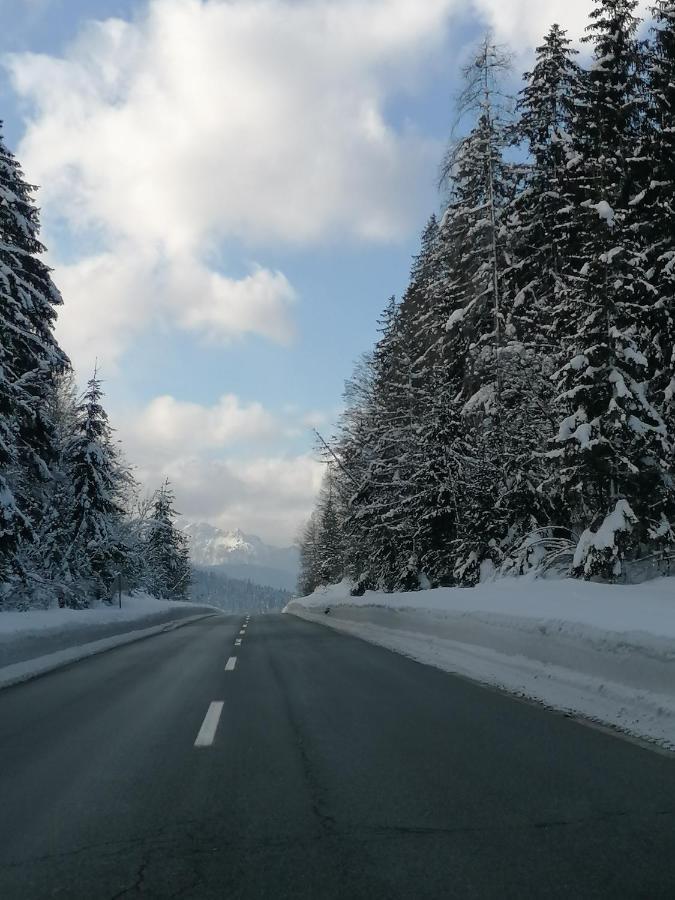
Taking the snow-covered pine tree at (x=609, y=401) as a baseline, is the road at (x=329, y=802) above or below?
below

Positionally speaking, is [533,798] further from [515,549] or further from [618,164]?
[618,164]

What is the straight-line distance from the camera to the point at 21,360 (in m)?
20.4

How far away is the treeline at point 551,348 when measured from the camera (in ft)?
46.4

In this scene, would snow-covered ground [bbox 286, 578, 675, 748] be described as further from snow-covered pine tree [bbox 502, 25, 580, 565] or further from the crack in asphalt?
snow-covered pine tree [bbox 502, 25, 580, 565]

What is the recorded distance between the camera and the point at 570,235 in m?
18.1

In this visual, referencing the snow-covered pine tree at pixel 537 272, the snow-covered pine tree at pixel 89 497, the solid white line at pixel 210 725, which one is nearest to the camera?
the solid white line at pixel 210 725

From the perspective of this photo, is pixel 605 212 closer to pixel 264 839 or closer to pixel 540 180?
pixel 540 180

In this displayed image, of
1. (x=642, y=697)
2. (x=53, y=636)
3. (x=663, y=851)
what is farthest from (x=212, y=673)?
(x=663, y=851)

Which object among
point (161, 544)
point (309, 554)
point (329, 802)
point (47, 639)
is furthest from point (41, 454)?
point (309, 554)

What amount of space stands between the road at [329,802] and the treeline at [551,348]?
813cm

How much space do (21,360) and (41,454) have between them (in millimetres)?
3199

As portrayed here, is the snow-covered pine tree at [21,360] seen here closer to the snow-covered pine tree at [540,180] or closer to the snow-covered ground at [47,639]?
the snow-covered ground at [47,639]

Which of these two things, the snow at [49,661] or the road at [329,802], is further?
the snow at [49,661]

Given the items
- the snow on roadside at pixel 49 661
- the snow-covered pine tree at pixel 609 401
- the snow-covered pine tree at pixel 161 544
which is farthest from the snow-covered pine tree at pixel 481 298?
the snow-covered pine tree at pixel 161 544
